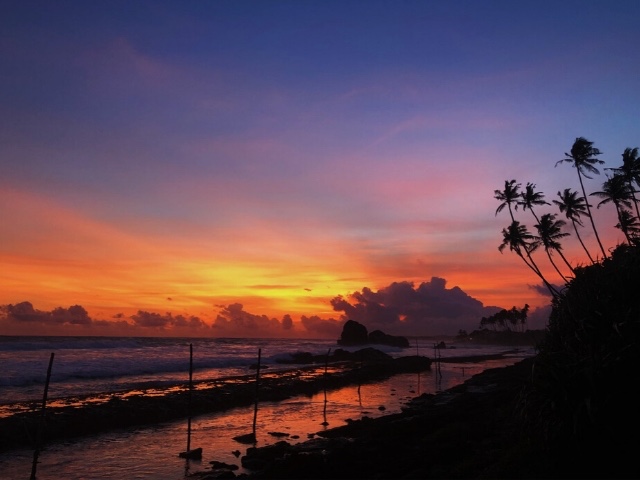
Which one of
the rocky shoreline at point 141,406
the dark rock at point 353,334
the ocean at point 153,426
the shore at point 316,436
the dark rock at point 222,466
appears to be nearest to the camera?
the shore at point 316,436

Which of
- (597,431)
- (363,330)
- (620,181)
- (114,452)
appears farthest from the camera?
(363,330)

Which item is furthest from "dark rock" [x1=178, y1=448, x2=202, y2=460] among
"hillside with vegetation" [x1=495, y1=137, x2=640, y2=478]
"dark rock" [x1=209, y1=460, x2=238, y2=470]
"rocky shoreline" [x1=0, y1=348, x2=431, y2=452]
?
"hillside with vegetation" [x1=495, y1=137, x2=640, y2=478]

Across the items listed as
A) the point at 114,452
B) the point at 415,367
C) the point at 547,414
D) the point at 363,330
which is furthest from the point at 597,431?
the point at 363,330

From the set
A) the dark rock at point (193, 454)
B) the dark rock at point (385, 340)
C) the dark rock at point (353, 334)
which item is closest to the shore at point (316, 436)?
the dark rock at point (193, 454)

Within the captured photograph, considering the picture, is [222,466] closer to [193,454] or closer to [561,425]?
[193,454]

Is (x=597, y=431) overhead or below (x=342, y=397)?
overhead

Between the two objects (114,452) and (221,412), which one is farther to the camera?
(221,412)

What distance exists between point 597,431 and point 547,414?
111 cm

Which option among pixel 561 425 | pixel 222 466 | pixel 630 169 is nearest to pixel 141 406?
pixel 222 466

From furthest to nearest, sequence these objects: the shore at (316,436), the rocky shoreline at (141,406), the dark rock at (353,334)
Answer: the dark rock at (353,334), the rocky shoreline at (141,406), the shore at (316,436)

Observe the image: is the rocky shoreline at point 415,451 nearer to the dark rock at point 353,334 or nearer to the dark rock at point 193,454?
the dark rock at point 193,454

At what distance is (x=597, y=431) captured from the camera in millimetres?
10094

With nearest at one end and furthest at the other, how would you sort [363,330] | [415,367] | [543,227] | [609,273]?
1. [609,273]
2. [543,227]
3. [415,367]
4. [363,330]

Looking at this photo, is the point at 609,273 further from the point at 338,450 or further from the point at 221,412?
the point at 221,412
